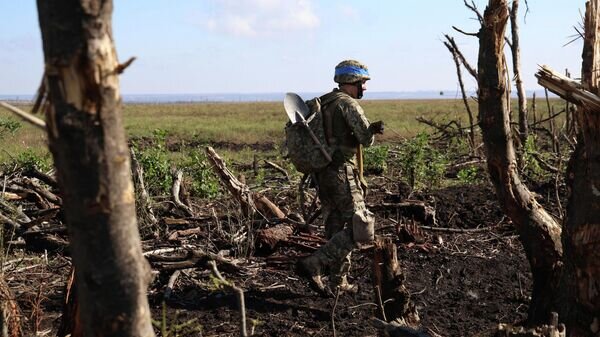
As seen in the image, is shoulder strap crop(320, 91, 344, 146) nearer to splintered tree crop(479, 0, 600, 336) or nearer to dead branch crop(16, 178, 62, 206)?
splintered tree crop(479, 0, 600, 336)

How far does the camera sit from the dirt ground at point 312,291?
5.53 m

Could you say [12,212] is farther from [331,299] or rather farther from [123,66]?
[123,66]

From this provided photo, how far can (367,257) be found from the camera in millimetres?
7398

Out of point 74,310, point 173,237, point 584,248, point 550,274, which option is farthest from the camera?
point 173,237

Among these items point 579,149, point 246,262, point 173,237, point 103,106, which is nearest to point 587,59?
point 579,149

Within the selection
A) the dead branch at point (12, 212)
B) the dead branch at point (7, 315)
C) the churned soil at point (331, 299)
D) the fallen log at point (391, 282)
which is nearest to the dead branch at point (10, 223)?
the dead branch at point (12, 212)

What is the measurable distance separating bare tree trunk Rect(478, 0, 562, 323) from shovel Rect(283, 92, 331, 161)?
1426 mm

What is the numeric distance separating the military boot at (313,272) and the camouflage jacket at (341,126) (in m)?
0.80

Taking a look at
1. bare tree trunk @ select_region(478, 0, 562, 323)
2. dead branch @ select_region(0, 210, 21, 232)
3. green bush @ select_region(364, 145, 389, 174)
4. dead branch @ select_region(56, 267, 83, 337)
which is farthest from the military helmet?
green bush @ select_region(364, 145, 389, 174)

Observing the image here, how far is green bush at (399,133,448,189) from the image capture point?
10600 millimetres

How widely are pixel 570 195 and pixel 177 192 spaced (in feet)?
17.3

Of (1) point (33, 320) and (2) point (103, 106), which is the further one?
(1) point (33, 320)

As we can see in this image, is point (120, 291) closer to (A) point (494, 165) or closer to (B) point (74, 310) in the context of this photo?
(B) point (74, 310)

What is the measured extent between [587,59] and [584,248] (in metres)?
1.07
